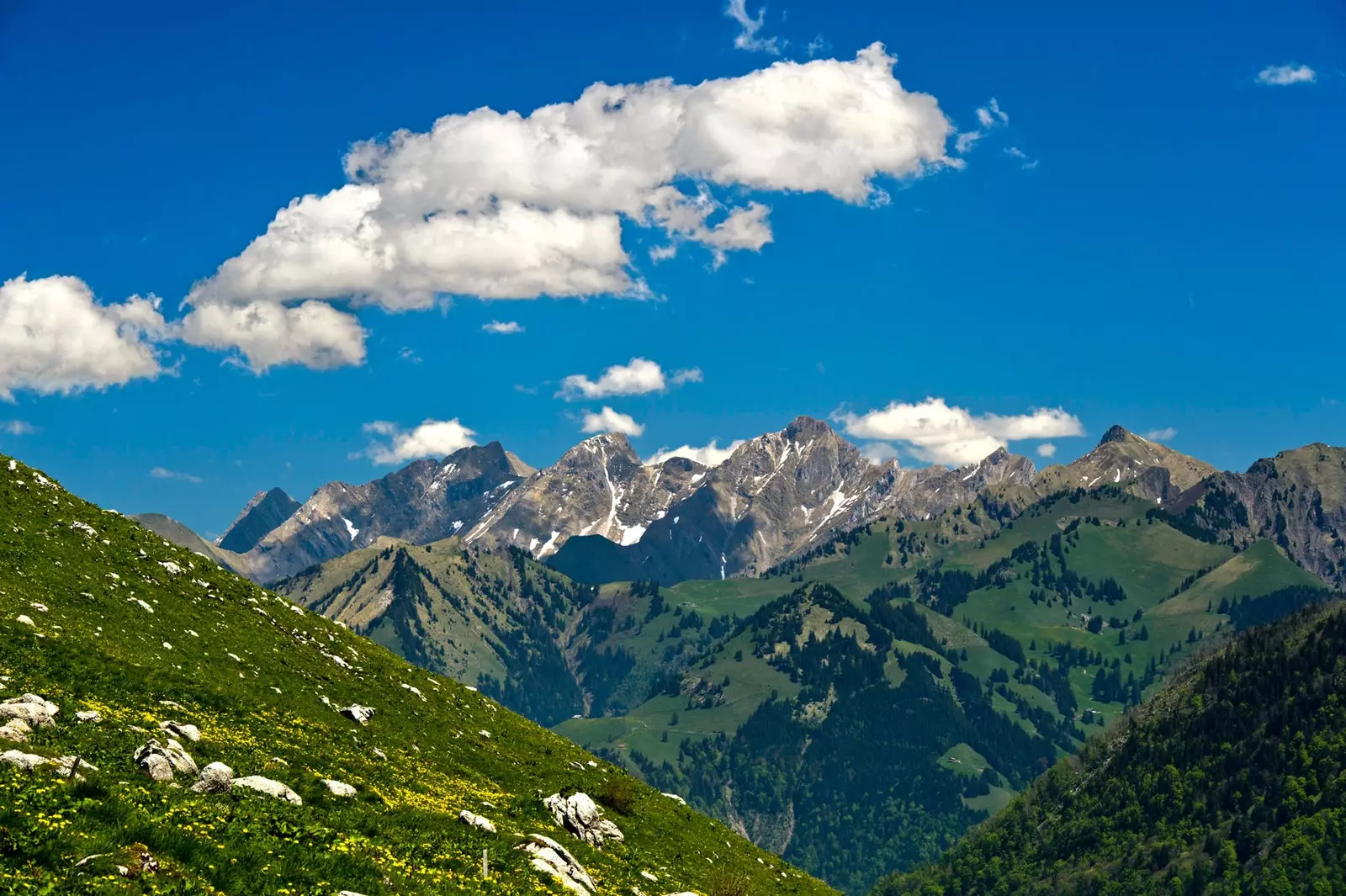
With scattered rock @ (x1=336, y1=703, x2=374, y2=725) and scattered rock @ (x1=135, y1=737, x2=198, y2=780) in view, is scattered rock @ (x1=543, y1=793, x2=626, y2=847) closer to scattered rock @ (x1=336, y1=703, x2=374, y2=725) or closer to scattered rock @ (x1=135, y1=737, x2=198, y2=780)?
scattered rock @ (x1=336, y1=703, x2=374, y2=725)

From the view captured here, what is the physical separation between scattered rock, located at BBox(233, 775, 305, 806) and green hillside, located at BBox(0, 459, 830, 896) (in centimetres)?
15

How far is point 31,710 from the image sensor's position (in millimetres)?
39750

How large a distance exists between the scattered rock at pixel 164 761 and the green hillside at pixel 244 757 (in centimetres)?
17

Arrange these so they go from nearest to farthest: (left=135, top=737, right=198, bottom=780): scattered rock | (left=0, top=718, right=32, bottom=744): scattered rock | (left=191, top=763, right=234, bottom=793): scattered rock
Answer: (left=0, top=718, right=32, bottom=744): scattered rock
(left=135, top=737, right=198, bottom=780): scattered rock
(left=191, top=763, right=234, bottom=793): scattered rock

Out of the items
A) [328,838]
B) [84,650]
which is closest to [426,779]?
[84,650]

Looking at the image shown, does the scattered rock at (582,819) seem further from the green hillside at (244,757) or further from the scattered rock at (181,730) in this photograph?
the scattered rock at (181,730)

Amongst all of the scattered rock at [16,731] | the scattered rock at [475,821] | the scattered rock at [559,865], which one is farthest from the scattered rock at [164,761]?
the scattered rock at [559,865]

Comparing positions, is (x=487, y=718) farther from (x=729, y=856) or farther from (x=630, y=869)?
(x=630, y=869)

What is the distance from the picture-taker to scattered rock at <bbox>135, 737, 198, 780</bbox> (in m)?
37.6

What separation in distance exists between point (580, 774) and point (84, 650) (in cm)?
3465

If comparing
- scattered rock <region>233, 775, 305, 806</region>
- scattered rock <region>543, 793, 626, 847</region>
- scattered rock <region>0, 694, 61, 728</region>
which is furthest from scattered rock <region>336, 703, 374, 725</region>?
scattered rock <region>233, 775, 305, 806</region>

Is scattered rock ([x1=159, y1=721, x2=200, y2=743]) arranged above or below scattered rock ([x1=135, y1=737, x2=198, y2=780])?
above

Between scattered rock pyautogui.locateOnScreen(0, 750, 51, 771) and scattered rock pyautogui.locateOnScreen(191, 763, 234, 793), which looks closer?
scattered rock pyautogui.locateOnScreen(0, 750, 51, 771)

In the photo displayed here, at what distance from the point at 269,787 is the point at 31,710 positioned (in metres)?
8.25
